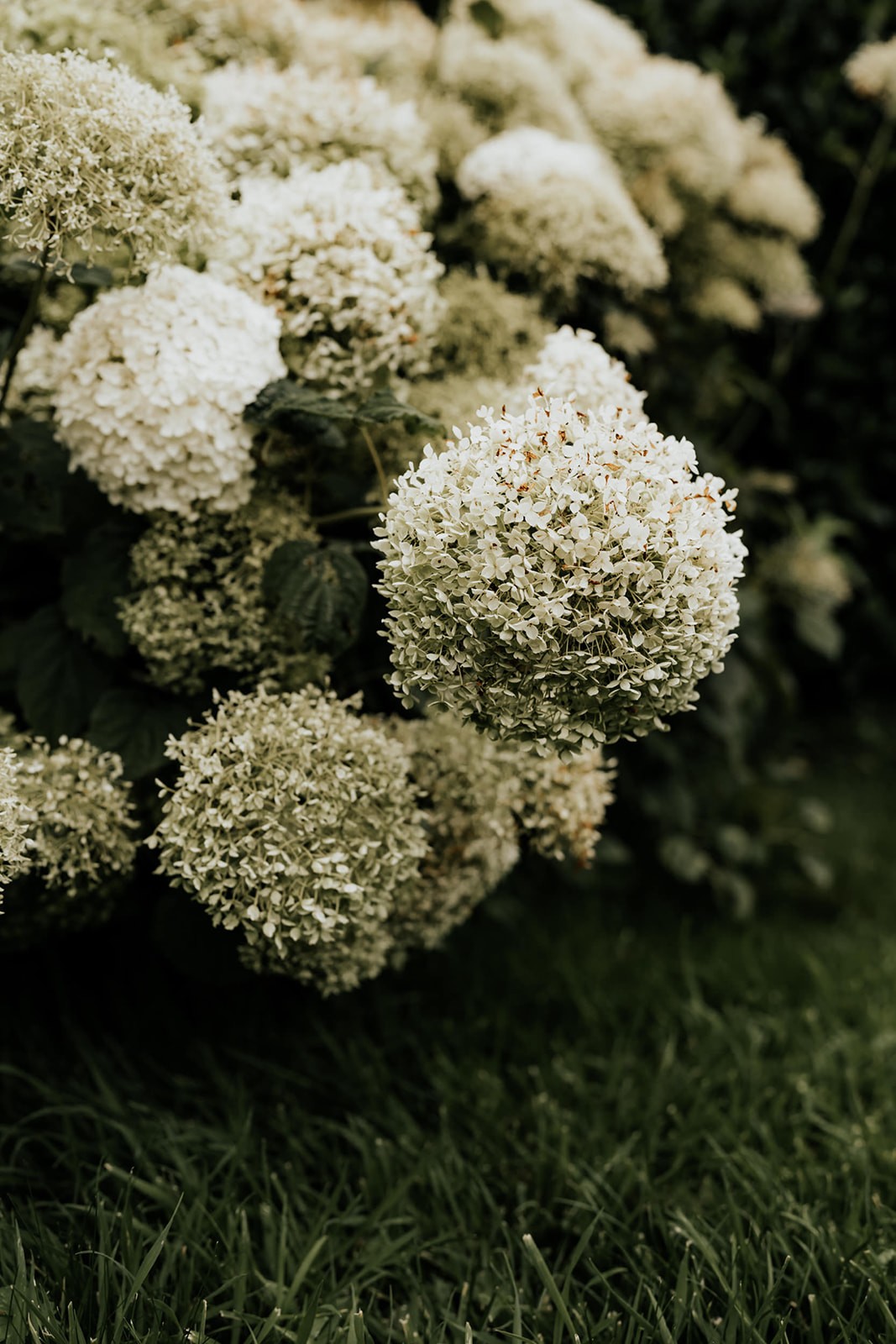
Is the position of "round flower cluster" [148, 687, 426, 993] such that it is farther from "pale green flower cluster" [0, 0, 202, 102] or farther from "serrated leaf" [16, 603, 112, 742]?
"pale green flower cluster" [0, 0, 202, 102]

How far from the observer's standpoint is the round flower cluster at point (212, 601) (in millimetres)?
1812

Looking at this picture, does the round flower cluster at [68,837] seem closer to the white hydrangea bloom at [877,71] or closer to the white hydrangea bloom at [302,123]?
the white hydrangea bloom at [302,123]

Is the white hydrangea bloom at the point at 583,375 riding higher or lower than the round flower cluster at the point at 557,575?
higher

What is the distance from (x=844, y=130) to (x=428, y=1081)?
12.5 feet

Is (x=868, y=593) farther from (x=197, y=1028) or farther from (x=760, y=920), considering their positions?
(x=197, y=1028)

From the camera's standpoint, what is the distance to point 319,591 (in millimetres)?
1720

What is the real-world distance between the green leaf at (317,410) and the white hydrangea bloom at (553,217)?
2.60ft

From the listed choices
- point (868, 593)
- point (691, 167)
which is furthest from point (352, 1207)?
point (868, 593)

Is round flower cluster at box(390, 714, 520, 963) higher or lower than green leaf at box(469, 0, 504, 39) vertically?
lower

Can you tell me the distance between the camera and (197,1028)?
2.49m

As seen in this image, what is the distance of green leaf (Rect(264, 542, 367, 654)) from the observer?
1.71 meters

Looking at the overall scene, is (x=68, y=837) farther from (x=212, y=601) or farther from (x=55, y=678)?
(x=212, y=601)

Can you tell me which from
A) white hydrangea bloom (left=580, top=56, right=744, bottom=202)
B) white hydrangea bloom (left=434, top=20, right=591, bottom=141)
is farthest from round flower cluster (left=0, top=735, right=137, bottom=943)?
white hydrangea bloom (left=580, top=56, right=744, bottom=202)

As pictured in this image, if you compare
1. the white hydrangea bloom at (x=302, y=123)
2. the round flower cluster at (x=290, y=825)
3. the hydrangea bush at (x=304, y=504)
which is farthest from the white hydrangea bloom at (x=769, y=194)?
the round flower cluster at (x=290, y=825)
